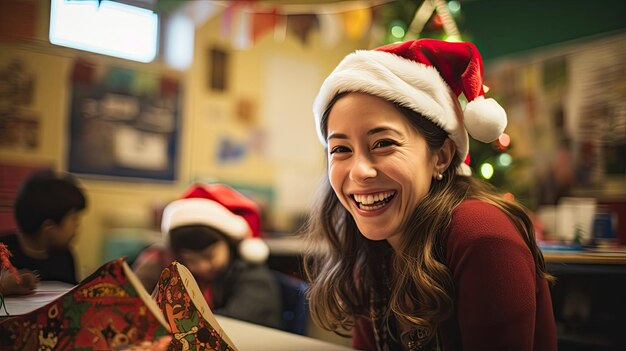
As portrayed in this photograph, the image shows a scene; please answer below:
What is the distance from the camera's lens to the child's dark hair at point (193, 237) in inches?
83.0

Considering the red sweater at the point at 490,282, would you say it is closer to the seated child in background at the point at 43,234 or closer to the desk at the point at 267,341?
the desk at the point at 267,341

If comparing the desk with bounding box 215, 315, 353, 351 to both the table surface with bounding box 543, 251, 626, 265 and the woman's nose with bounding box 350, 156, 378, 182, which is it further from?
the table surface with bounding box 543, 251, 626, 265

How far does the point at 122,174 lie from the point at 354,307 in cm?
271

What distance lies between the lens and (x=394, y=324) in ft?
4.23

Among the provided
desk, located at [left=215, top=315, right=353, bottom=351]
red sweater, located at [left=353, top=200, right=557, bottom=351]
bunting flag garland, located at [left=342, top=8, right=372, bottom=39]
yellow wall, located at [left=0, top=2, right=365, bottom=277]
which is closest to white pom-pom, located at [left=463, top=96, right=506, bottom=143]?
red sweater, located at [left=353, top=200, right=557, bottom=351]

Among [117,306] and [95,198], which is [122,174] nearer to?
[95,198]

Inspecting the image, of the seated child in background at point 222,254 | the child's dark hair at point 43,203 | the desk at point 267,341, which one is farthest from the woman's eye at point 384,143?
the seated child in background at point 222,254

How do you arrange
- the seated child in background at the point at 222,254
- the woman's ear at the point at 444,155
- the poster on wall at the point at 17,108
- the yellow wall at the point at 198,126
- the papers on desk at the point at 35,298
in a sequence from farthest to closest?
the yellow wall at the point at 198,126
the poster on wall at the point at 17,108
the seated child in background at the point at 222,254
the woman's ear at the point at 444,155
the papers on desk at the point at 35,298

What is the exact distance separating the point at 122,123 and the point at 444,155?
289 cm

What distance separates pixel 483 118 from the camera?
1.15 m

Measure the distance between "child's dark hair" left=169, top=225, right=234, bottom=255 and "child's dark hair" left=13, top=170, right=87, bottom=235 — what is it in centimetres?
36

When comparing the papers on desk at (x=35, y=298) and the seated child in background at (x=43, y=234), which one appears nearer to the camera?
the papers on desk at (x=35, y=298)

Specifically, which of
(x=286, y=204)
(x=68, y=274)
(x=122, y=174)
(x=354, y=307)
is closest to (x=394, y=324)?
(x=354, y=307)

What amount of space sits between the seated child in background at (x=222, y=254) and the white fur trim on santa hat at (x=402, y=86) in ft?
Result: 3.54
